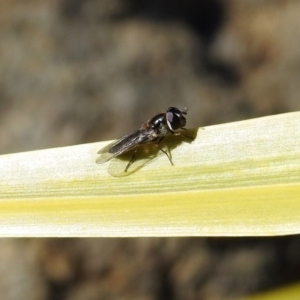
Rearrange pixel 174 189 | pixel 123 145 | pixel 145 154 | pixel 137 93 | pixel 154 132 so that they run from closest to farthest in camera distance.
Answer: pixel 174 189 → pixel 145 154 → pixel 123 145 → pixel 154 132 → pixel 137 93

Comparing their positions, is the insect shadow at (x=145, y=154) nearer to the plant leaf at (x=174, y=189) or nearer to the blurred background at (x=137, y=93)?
the plant leaf at (x=174, y=189)

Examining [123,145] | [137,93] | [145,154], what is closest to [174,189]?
[145,154]

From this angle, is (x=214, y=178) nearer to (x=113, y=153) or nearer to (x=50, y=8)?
(x=113, y=153)

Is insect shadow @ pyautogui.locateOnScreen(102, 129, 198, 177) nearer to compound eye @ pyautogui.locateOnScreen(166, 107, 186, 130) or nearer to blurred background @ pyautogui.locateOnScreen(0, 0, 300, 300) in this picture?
compound eye @ pyautogui.locateOnScreen(166, 107, 186, 130)

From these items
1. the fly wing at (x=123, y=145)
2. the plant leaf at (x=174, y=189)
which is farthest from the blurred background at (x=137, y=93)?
the plant leaf at (x=174, y=189)

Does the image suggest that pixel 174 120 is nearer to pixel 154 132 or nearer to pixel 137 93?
pixel 154 132

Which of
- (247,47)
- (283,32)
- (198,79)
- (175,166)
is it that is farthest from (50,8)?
(175,166)
